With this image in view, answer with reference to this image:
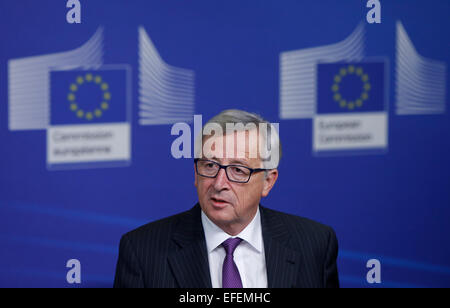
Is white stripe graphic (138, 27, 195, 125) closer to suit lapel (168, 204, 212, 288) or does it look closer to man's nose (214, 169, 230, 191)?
suit lapel (168, 204, 212, 288)

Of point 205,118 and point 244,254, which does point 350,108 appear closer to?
point 205,118

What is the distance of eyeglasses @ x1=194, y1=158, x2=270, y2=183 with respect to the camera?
2135mm

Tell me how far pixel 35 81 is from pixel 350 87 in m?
1.92

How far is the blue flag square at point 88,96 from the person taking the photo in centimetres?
360

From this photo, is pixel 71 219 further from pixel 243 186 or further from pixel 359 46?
pixel 359 46

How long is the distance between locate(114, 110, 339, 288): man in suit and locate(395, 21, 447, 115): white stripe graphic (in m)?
2.25

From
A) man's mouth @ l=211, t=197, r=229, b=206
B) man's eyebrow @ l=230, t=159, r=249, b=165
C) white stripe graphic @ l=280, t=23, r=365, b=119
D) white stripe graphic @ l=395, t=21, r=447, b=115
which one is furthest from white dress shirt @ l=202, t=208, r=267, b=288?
white stripe graphic @ l=395, t=21, r=447, b=115

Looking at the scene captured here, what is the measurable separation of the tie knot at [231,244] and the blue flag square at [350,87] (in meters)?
2.04

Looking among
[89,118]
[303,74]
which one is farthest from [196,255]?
[303,74]

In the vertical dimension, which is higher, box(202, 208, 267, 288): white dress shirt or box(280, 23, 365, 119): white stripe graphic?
box(280, 23, 365, 119): white stripe graphic

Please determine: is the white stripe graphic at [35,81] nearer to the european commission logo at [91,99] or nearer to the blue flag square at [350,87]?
the european commission logo at [91,99]

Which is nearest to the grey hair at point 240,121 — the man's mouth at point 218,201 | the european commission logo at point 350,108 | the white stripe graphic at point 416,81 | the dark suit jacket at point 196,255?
the man's mouth at point 218,201
